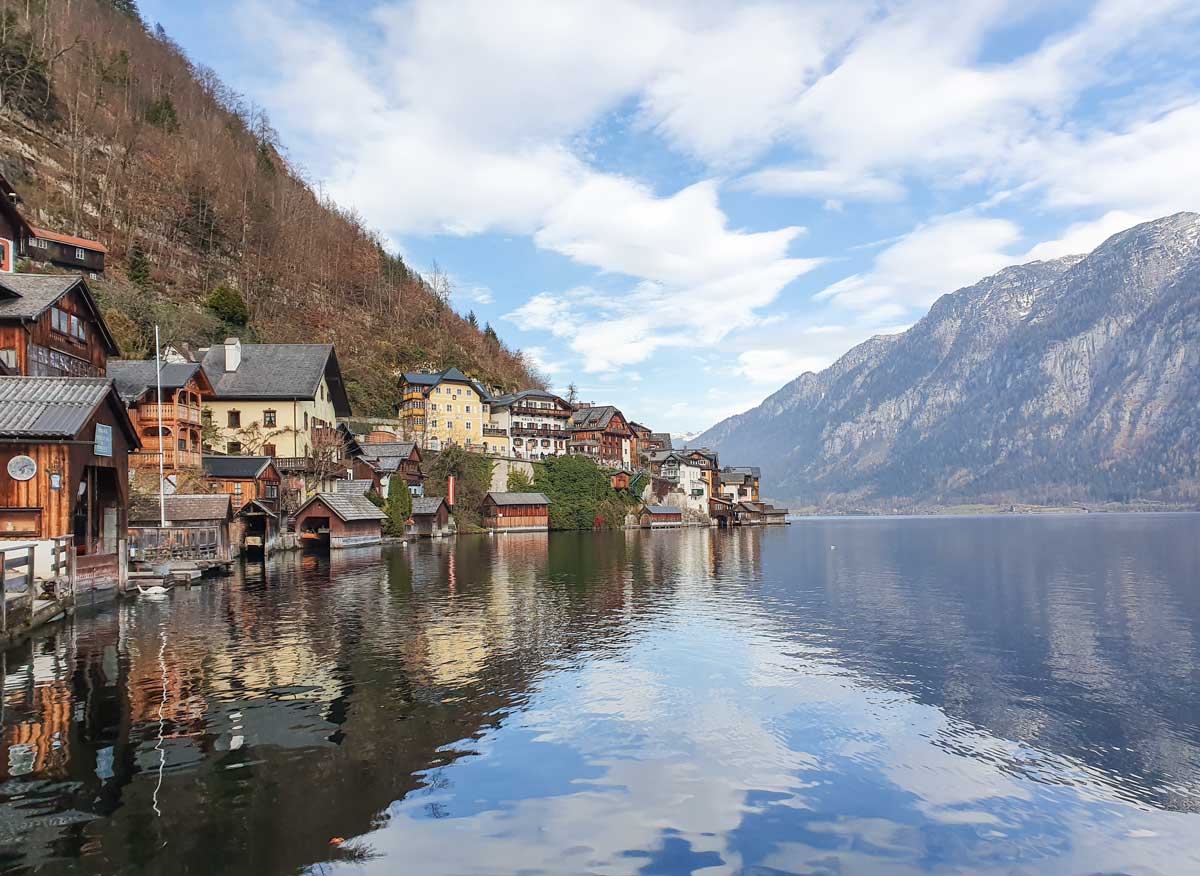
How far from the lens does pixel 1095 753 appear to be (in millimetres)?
16922

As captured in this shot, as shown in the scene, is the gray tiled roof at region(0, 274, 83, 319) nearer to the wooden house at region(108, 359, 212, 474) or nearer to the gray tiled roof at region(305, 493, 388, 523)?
the wooden house at region(108, 359, 212, 474)

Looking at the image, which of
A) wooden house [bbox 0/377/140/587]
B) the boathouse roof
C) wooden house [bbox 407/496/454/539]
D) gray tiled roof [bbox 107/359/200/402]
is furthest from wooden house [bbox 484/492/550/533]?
the boathouse roof

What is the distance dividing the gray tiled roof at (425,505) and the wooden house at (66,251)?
4356cm

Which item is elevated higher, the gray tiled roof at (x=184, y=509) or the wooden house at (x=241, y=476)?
the wooden house at (x=241, y=476)

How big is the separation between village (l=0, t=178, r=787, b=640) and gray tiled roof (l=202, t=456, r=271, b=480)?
171mm

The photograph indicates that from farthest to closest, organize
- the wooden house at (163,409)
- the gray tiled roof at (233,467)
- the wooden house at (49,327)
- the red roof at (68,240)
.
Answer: the red roof at (68,240) → the gray tiled roof at (233,467) → the wooden house at (163,409) → the wooden house at (49,327)

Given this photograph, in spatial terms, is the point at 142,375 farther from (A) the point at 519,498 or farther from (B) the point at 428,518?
(A) the point at 519,498

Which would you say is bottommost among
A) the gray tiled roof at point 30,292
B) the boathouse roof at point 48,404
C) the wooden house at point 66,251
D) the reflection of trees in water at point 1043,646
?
the reflection of trees in water at point 1043,646

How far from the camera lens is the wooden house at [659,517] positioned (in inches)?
5148

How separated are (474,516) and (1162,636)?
282 ft

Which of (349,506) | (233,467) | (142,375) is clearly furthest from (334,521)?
(142,375)

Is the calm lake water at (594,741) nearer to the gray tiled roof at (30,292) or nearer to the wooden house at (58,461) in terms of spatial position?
the wooden house at (58,461)

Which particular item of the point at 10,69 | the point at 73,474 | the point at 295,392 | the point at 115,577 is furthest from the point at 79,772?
the point at 10,69

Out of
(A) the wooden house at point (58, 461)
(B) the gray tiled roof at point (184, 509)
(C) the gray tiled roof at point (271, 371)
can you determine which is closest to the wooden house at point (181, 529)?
(B) the gray tiled roof at point (184, 509)
